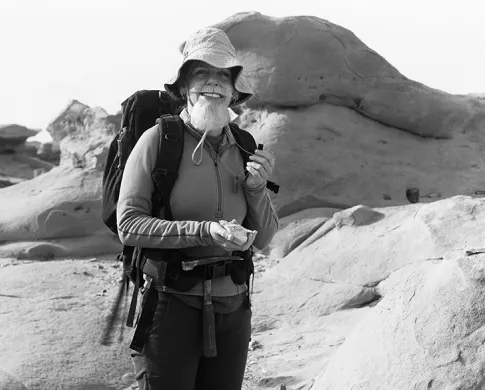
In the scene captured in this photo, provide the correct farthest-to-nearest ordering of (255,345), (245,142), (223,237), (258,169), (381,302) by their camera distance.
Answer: (255,345)
(381,302)
(245,142)
(258,169)
(223,237)

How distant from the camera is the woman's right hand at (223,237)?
106 inches

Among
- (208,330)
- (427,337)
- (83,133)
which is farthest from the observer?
(83,133)

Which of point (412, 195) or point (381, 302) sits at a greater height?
point (381, 302)

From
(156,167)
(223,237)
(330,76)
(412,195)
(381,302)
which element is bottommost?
(412,195)

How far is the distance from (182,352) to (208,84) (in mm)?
1025

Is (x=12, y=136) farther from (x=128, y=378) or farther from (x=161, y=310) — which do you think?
(x=161, y=310)

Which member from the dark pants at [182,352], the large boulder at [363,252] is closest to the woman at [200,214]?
the dark pants at [182,352]

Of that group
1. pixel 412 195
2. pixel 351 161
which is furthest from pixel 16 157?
pixel 412 195

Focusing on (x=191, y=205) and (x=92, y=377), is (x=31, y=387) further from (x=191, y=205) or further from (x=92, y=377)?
(x=191, y=205)

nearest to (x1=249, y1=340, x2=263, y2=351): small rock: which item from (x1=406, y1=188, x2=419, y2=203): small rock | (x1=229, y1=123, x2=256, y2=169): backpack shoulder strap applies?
(x1=229, y1=123, x2=256, y2=169): backpack shoulder strap

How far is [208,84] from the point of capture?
3.04 meters

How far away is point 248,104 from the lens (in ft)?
36.7

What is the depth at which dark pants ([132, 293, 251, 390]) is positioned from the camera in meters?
2.85

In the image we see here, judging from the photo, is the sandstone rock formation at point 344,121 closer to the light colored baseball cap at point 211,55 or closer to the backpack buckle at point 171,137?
the light colored baseball cap at point 211,55
